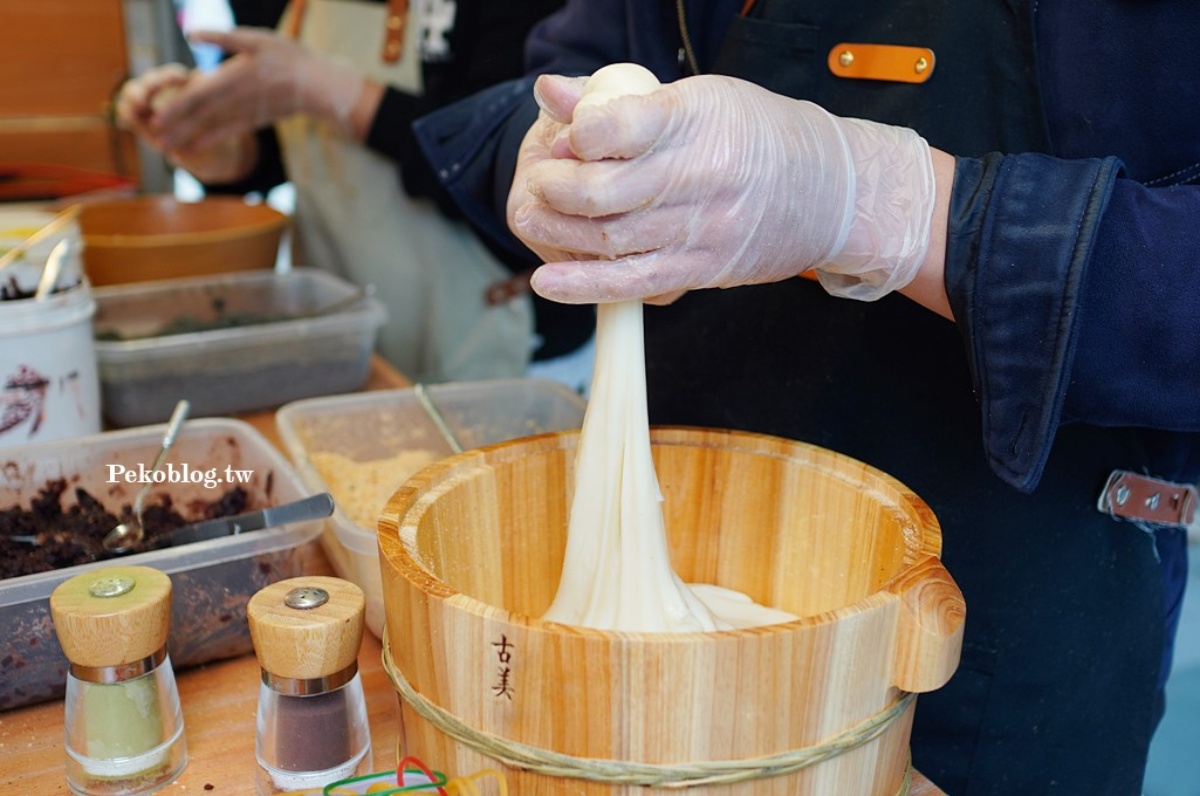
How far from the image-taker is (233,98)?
79.7 inches

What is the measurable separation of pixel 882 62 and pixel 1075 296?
1.13 ft

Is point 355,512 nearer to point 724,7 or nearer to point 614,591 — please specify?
point 614,591

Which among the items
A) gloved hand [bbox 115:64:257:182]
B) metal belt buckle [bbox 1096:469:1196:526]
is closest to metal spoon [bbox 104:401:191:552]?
metal belt buckle [bbox 1096:469:1196:526]

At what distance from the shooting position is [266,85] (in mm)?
2002

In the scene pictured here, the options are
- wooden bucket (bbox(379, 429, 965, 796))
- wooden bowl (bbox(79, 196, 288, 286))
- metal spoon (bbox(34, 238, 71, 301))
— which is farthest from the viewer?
wooden bowl (bbox(79, 196, 288, 286))

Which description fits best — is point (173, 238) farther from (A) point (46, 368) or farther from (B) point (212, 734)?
(B) point (212, 734)

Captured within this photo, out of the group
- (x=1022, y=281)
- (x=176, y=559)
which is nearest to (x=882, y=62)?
(x=1022, y=281)

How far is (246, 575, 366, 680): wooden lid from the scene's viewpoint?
696 millimetres

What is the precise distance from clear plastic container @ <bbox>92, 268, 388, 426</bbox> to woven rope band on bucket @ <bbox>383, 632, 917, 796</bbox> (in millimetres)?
995

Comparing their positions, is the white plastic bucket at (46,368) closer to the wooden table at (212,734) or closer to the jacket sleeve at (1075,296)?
the wooden table at (212,734)

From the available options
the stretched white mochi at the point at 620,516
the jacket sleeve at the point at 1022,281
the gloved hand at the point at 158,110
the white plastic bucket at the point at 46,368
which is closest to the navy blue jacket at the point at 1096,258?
the jacket sleeve at the point at 1022,281

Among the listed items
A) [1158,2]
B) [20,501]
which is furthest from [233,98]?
[1158,2]

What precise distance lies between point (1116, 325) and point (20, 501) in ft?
3.21

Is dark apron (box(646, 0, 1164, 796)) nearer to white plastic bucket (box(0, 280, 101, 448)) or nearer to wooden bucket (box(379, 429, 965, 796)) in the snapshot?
wooden bucket (box(379, 429, 965, 796))
